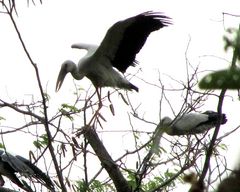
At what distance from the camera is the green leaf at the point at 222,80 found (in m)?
0.49

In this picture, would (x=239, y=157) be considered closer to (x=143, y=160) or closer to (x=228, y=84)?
(x=228, y=84)

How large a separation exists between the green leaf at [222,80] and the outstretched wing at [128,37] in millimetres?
5744

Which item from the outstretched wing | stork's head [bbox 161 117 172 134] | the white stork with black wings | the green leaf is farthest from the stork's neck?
the green leaf

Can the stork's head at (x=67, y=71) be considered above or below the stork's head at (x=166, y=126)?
above

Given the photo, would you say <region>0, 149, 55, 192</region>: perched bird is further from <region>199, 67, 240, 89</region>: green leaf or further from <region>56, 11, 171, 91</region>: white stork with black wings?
<region>199, 67, 240, 89</region>: green leaf

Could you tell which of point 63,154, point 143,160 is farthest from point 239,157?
point 143,160

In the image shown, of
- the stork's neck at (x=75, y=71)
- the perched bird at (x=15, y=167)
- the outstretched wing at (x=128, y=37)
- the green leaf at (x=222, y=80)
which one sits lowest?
the green leaf at (x=222, y=80)

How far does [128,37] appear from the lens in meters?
6.68

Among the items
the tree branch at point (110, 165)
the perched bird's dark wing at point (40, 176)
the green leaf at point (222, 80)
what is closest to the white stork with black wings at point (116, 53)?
the perched bird's dark wing at point (40, 176)

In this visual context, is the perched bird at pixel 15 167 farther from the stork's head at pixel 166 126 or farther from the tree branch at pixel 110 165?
the stork's head at pixel 166 126

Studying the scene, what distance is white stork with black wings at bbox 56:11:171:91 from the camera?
20.9 feet

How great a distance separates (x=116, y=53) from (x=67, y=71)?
3.05ft

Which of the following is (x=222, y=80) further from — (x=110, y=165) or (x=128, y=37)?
(x=128, y=37)

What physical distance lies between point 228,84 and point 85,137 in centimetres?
351
